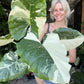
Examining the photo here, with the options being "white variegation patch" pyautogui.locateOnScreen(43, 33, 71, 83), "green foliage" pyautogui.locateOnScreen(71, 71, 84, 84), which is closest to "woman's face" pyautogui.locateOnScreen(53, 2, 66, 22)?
"white variegation patch" pyautogui.locateOnScreen(43, 33, 71, 83)

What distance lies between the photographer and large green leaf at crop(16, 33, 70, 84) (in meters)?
0.53

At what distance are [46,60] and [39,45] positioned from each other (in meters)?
0.09

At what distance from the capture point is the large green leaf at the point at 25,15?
77cm

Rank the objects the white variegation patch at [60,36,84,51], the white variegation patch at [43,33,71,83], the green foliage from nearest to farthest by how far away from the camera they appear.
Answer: the white variegation patch at [43,33,71,83] → the white variegation patch at [60,36,84,51] → the green foliage

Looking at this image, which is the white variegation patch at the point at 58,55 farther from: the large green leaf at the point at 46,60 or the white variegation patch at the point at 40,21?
the white variegation patch at the point at 40,21

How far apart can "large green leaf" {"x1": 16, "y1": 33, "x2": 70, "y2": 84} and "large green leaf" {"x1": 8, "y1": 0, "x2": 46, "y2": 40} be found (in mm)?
165

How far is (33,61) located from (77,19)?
4.69 metres

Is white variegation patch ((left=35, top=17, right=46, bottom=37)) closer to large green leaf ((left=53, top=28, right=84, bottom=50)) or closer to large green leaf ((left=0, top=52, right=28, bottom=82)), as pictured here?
large green leaf ((left=53, top=28, right=84, bottom=50))

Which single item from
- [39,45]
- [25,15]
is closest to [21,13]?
[25,15]

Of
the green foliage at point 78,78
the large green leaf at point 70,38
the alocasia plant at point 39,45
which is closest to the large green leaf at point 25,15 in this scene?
the alocasia plant at point 39,45

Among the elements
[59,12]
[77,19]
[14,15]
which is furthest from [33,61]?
[77,19]

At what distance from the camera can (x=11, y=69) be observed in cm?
80

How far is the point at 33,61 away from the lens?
0.60 m

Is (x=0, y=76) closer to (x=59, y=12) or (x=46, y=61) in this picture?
(x=46, y=61)
